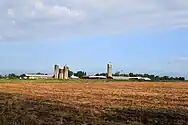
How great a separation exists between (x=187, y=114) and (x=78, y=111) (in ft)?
14.2

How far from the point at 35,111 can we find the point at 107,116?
3.71 metres

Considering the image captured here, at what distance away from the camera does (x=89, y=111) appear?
56.7 feet

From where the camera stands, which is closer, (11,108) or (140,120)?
(140,120)

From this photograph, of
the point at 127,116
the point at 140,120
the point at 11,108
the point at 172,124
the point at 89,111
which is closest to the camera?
the point at 172,124

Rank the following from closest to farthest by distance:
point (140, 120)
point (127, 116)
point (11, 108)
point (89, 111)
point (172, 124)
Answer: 1. point (172, 124)
2. point (140, 120)
3. point (127, 116)
4. point (89, 111)
5. point (11, 108)

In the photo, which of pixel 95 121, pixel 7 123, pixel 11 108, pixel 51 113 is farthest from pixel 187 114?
pixel 11 108

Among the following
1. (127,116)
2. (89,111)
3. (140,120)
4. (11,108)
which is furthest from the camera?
(11,108)

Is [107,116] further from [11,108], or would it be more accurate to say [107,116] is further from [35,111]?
[11,108]

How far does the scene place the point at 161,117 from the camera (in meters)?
15.2

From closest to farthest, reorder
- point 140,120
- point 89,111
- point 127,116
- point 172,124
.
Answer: point 172,124, point 140,120, point 127,116, point 89,111

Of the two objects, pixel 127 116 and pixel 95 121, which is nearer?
pixel 95 121

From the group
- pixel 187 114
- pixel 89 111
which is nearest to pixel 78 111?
pixel 89 111

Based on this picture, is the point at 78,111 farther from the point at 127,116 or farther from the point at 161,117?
the point at 161,117

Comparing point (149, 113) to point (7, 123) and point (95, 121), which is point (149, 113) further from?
point (7, 123)
